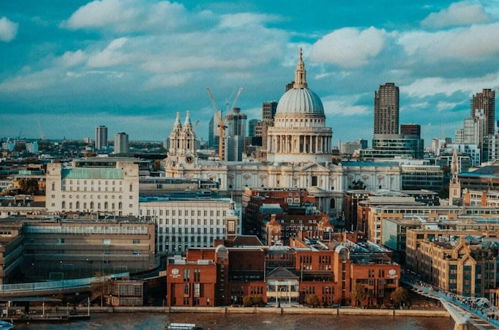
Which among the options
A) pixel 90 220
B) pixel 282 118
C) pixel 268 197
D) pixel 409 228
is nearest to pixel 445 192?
pixel 282 118

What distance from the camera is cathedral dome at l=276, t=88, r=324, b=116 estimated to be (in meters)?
124

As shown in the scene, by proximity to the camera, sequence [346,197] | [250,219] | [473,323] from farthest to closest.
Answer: [346,197], [250,219], [473,323]

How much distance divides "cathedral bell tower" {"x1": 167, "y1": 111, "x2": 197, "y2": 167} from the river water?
5704 centimetres

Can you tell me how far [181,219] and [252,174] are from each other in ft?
127

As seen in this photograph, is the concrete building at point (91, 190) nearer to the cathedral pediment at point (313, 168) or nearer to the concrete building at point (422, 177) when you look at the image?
the cathedral pediment at point (313, 168)

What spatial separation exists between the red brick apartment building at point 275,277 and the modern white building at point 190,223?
1291cm

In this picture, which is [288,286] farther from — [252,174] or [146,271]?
[252,174]

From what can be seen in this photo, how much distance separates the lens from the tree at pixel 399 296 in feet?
218

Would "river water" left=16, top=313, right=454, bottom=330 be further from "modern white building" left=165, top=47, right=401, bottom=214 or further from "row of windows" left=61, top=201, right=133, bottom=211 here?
"modern white building" left=165, top=47, right=401, bottom=214

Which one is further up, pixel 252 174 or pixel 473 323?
pixel 252 174

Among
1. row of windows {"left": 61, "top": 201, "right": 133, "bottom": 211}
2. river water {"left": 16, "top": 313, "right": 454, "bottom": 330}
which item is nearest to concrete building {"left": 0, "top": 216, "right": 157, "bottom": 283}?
river water {"left": 16, "top": 313, "right": 454, "bottom": 330}

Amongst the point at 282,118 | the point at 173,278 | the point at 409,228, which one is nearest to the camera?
the point at 173,278

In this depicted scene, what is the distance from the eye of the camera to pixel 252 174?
398 feet

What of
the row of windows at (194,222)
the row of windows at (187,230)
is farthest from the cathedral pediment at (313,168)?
the row of windows at (187,230)
